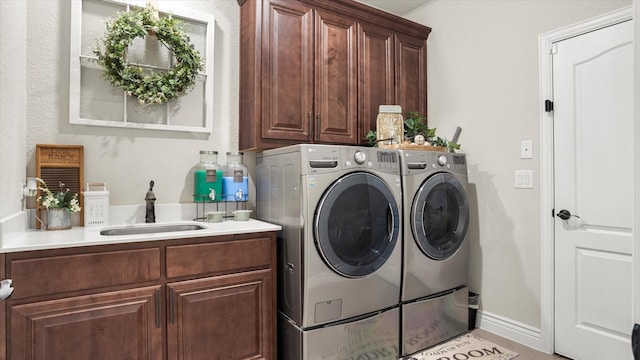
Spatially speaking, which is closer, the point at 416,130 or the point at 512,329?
the point at 512,329

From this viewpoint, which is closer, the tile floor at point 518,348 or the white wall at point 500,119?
the tile floor at point 518,348

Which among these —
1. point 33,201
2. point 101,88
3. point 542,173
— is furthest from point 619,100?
point 33,201

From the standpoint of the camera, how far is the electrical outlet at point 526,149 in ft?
8.16

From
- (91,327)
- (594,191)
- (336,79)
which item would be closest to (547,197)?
(594,191)

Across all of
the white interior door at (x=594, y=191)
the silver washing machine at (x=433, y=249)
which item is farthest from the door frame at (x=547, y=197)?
the silver washing machine at (x=433, y=249)

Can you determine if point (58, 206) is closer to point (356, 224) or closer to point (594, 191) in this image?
point (356, 224)

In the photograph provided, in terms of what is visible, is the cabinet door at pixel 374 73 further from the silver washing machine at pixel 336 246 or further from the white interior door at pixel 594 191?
the white interior door at pixel 594 191

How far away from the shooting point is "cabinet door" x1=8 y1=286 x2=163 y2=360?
1436 millimetres

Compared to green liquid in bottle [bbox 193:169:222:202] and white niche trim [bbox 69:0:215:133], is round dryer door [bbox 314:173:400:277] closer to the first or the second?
green liquid in bottle [bbox 193:169:222:202]

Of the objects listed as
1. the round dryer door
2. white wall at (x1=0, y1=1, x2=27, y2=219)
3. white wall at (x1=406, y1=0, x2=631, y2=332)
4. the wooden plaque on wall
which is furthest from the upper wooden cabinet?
white wall at (x1=0, y1=1, x2=27, y2=219)

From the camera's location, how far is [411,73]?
313cm

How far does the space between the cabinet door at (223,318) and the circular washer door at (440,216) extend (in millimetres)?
1072

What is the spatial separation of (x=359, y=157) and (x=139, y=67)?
150cm

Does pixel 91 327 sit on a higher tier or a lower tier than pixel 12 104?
lower
